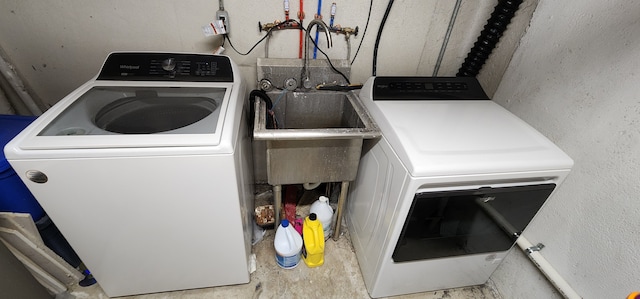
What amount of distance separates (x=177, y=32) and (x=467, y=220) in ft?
6.09

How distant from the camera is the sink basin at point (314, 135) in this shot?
119cm

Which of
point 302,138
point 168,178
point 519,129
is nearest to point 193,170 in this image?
point 168,178

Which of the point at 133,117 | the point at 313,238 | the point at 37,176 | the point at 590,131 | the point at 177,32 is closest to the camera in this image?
the point at 37,176

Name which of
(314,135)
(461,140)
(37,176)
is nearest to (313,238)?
(314,135)

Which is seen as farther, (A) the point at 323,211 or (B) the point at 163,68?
(A) the point at 323,211

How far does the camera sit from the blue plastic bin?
3.49ft

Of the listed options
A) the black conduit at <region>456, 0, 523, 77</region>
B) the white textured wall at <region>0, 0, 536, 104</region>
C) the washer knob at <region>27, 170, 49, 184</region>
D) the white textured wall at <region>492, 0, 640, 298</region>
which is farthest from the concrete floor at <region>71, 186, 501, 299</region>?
the black conduit at <region>456, 0, 523, 77</region>

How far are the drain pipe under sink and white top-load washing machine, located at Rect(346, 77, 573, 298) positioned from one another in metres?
0.13

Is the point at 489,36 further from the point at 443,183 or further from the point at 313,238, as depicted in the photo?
the point at 313,238

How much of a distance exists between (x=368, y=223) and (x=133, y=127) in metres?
1.31

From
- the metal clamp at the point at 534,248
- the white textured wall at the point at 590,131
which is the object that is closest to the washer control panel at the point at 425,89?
the white textured wall at the point at 590,131

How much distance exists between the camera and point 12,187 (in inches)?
43.7

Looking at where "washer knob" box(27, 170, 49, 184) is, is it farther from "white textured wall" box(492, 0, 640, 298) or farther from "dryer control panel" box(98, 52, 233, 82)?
"white textured wall" box(492, 0, 640, 298)

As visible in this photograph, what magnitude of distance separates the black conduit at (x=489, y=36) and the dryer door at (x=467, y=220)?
953 mm
